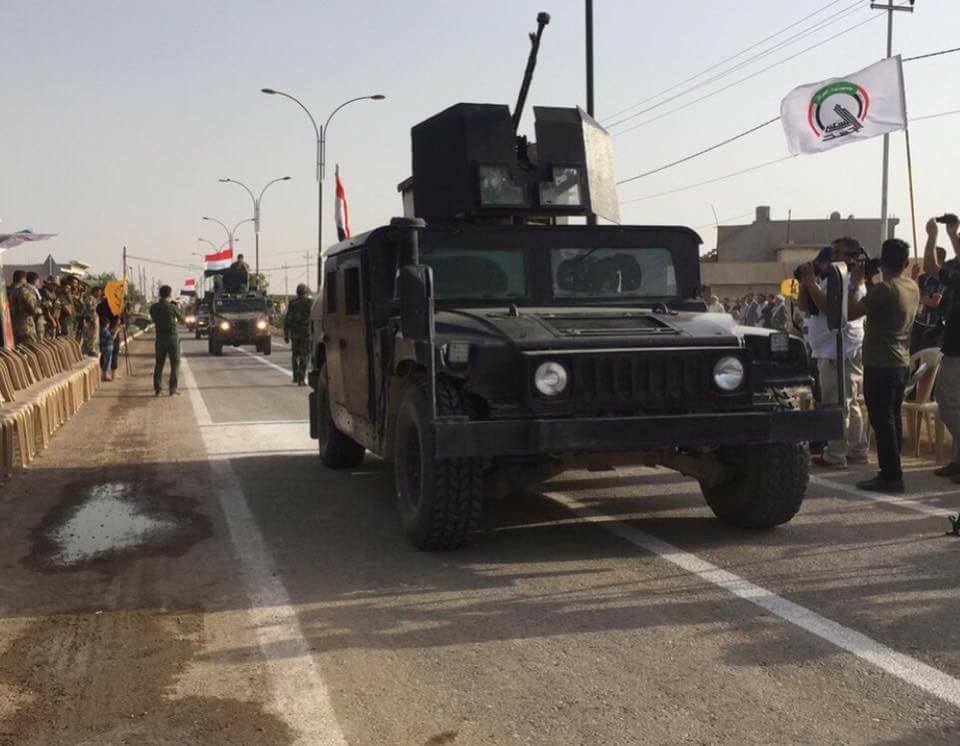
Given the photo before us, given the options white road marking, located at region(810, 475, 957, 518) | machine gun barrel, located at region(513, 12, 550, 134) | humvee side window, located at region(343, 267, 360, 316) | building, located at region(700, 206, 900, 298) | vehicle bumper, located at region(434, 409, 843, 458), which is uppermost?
building, located at region(700, 206, 900, 298)

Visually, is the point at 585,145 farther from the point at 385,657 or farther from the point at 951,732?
the point at 951,732

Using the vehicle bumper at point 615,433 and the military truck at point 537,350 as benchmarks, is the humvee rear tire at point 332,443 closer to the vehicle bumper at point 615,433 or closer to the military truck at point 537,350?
the military truck at point 537,350

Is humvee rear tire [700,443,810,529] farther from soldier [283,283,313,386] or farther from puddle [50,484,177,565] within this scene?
Result: soldier [283,283,313,386]

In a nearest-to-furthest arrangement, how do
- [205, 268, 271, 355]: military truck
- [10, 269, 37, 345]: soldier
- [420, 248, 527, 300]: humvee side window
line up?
1. [420, 248, 527, 300]: humvee side window
2. [10, 269, 37, 345]: soldier
3. [205, 268, 271, 355]: military truck

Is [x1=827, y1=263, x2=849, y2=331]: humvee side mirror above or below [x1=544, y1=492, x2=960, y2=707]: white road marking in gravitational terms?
above

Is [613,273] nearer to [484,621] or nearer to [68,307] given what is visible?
[484,621]

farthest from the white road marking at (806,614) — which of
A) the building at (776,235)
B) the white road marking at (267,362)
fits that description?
the building at (776,235)

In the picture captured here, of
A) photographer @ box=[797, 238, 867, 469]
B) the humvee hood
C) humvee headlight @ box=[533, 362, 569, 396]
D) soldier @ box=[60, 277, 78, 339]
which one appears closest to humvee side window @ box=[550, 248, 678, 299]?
the humvee hood

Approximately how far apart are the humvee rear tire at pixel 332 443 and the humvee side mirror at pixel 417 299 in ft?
12.2

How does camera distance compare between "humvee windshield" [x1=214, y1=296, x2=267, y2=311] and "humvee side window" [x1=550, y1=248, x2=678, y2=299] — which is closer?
"humvee side window" [x1=550, y1=248, x2=678, y2=299]

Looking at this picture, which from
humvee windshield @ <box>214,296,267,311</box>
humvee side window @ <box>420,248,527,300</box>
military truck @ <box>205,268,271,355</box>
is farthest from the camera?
humvee windshield @ <box>214,296,267,311</box>

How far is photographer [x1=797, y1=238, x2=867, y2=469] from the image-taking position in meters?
9.27

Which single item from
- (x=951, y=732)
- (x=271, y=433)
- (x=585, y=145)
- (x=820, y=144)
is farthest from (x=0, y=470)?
(x=820, y=144)

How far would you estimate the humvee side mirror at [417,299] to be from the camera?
234 inches
